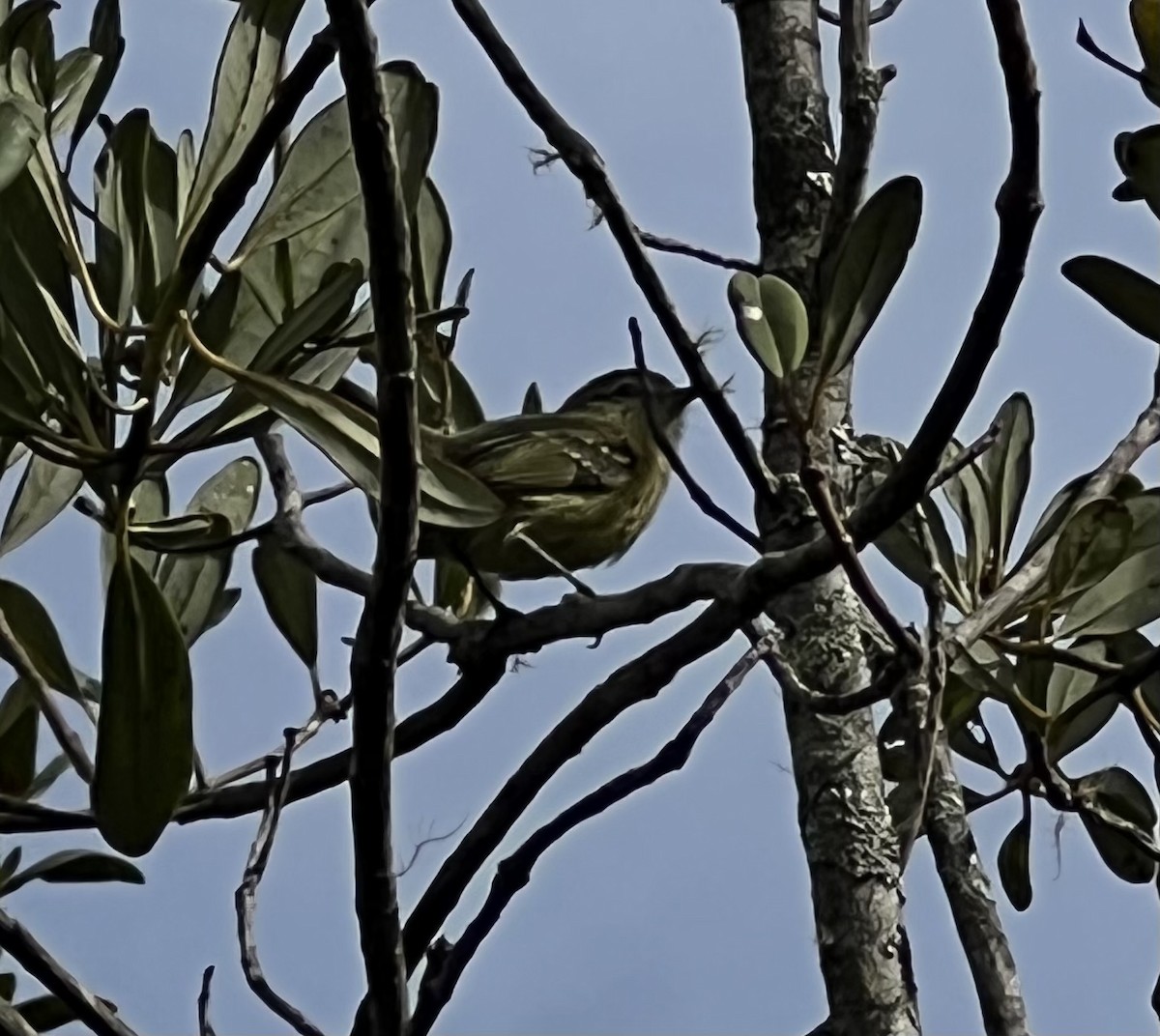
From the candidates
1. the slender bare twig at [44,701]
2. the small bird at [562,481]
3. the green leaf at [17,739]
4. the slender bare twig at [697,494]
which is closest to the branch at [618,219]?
the slender bare twig at [697,494]

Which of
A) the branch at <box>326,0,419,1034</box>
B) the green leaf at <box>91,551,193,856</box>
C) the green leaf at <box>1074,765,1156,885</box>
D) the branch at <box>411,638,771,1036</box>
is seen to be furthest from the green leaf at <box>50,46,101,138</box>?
the green leaf at <box>1074,765,1156,885</box>

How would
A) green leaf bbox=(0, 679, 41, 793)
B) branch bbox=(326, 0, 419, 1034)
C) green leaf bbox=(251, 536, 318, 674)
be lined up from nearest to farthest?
branch bbox=(326, 0, 419, 1034) < green leaf bbox=(0, 679, 41, 793) < green leaf bbox=(251, 536, 318, 674)

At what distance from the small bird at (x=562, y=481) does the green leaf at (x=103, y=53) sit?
2.02 ft

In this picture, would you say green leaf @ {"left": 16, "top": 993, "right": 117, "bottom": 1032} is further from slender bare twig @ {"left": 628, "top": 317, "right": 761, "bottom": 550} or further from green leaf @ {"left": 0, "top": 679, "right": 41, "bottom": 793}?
slender bare twig @ {"left": 628, "top": 317, "right": 761, "bottom": 550}

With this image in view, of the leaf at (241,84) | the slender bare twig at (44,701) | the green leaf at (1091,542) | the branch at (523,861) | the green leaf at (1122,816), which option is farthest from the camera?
the green leaf at (1122,816)

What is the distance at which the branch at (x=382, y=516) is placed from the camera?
974 mm

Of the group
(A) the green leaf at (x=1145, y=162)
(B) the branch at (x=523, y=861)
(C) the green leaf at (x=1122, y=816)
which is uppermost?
(A) the green leaf at (x=1145, y=162)

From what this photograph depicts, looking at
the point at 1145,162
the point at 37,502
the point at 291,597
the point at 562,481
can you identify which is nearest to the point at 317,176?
the point at 37,502

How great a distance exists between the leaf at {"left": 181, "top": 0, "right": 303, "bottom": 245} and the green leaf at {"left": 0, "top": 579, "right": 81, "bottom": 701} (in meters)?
0.46

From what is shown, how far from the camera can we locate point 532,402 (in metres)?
2.58

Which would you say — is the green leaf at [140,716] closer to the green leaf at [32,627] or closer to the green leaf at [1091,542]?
the green leaf at [32,627]

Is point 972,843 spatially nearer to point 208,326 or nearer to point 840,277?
point 840,277

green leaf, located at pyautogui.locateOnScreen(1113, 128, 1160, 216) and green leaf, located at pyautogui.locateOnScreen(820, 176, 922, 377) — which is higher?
green leaf, located at pyautogui.locateOnScreen(1113, 128, 1160, 216)

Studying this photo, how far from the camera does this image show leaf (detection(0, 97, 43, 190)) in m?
1.28
